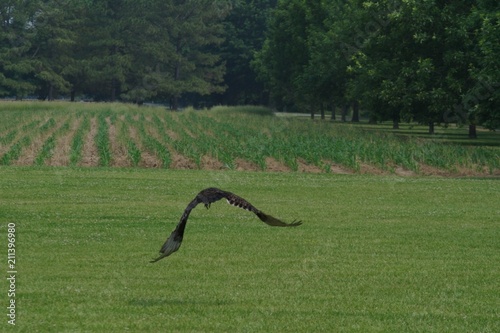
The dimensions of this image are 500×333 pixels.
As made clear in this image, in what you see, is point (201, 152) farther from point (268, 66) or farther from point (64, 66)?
point (64, 66)

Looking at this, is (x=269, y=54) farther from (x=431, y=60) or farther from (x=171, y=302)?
(x=171, y=302)

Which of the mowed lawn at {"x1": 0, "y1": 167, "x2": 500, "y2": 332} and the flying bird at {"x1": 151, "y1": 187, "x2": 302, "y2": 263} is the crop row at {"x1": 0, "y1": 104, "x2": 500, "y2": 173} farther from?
the flying bird at {"x1": 151, "y1": 187, "x2": 302, "y2": 263}

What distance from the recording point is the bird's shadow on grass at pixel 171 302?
11.1 m

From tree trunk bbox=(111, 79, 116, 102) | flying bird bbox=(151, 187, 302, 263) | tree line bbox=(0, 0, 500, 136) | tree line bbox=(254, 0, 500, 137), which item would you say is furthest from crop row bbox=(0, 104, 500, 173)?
tree trunk bbox=(111, 79, 116, 102)

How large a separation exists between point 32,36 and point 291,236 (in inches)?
3943

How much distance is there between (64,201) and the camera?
70.8ft

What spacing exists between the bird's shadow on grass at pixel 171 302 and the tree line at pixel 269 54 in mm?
27361

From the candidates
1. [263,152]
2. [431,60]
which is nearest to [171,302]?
[263,152]

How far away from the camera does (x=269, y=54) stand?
108m

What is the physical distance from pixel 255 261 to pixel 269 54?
94766 millimetres

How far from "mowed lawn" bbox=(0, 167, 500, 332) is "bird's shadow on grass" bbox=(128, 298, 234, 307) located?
2 centimetres

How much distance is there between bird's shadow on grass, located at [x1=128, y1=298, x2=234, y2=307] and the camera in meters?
11.1

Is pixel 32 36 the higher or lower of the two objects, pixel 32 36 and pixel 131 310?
the higher

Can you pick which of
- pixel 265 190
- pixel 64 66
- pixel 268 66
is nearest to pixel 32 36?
pixel 64 66
